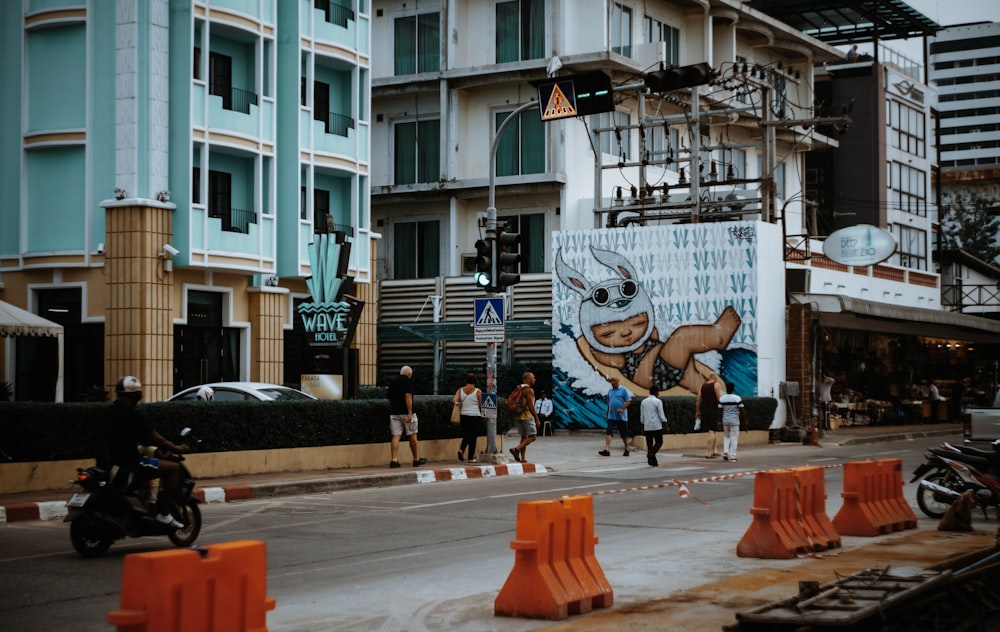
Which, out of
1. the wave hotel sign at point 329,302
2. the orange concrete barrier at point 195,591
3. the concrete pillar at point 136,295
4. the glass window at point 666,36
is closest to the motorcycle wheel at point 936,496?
the orange concrete barrier at point 195,591

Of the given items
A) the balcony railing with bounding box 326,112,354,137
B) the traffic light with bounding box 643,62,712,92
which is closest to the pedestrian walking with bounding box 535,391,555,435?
the balcony railing with bounding box 326,112,354,137

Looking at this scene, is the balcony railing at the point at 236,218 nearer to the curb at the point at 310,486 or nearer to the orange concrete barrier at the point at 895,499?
the curb at the point at 310,486

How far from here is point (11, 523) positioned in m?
15.9

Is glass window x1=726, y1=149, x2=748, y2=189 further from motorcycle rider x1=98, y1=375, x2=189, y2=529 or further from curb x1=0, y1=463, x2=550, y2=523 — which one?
motorcycle rider x1=98, y1=375, x2=189, y2=529

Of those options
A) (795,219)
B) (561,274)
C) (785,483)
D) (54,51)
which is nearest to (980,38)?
(795,219)

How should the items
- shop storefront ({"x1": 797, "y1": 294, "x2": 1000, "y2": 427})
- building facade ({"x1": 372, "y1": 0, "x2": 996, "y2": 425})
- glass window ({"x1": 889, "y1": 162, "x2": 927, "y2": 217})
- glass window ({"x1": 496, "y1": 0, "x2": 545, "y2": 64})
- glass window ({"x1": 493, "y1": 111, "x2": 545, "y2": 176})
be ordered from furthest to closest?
glass window ({"x1": 889, "y1": 162, "x2": 927, "y2": 217}) < glass window ({"x1": 496, "y1": 0, "x2": 545, "y2": 64}) < glass window ({"x1": 493, "y1": 111, "x2": 545, "y2": 176}) < building facade ({"x1": 372, "y1": 0, "x2": 996, "y2": 425}) < shop storefront ({"x1": 797, "y1": 294, "x2": 1000, "y2": 427})

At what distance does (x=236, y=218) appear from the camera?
32.4 meters

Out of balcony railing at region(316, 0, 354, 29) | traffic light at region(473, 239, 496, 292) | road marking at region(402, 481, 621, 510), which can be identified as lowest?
road marking at region(402, 481, 621, 510)

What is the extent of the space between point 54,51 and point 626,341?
57.8 ft

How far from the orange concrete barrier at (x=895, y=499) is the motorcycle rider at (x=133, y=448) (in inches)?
315

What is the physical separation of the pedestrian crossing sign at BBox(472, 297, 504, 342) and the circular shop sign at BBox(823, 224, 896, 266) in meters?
18.5

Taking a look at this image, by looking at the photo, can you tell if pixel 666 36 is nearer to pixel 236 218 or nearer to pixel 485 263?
pixel 236 218

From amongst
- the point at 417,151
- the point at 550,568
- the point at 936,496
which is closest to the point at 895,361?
the point at 417,151

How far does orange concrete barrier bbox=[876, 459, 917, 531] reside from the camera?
14.8m
